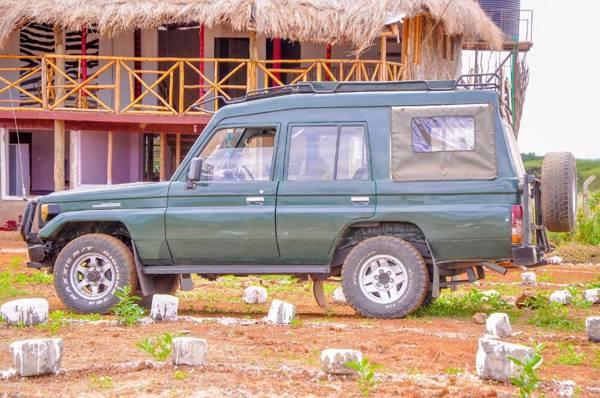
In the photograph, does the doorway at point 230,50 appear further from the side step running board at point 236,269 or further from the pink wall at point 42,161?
the side step running board at point 236,269

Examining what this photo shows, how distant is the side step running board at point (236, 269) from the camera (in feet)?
30.5

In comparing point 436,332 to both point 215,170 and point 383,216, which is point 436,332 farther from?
point 215,170

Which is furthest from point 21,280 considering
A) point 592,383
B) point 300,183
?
point 592,383

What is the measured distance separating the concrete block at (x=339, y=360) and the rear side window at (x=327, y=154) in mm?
3398

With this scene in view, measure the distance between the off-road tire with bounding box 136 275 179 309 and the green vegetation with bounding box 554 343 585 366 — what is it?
4.25 metres

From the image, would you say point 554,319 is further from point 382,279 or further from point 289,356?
point 289,356

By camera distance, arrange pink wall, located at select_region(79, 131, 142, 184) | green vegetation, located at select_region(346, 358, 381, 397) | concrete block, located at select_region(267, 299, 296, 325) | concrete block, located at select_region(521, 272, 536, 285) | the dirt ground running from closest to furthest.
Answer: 1. green vegetation, located at select_region(346, 358, 381, 397)
2. the dirt ground
3. concrete block, located at select_region(267, 299, 296, 325)
4. concrete block, located at select_region(521, 272, 536, 285)
5. pink wall, located at select_region(79, 131, 142, 184)

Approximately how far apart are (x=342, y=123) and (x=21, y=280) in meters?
5.58

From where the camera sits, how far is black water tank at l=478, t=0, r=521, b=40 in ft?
88.1

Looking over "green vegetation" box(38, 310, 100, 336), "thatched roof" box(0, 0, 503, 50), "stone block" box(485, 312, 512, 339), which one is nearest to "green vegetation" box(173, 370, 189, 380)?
"green vegetation" box(38, 310, 100, 336)

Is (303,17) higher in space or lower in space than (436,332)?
higher

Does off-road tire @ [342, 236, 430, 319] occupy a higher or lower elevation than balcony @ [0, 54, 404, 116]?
lower

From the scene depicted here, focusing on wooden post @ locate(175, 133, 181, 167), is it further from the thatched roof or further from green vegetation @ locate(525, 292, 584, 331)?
green vegetation @ locate(525, 292, 584, 331)

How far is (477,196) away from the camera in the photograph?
8.88 metres
